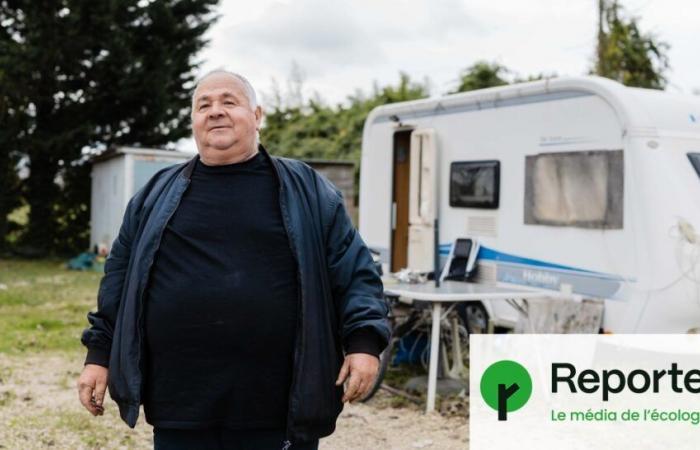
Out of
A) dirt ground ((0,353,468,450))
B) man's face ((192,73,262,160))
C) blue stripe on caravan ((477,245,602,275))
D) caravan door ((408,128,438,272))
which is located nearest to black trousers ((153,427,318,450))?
man's face ((192,73,262,160))

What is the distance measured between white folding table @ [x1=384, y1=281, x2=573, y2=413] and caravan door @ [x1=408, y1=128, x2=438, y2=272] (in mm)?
1041

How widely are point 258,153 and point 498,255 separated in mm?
4705

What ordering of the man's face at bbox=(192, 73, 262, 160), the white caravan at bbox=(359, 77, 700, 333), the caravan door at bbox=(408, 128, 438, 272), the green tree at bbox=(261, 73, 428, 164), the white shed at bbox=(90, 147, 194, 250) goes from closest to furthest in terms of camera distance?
the man's face at bbox=(192, 73, 262, 160)
the white caravan at bbox=(359, 77, 700, 333)
the caravan door at bbox=(408, 128, 438, 272)
the white shed at bbox=(90, 147, 194, 250)
the green tree at bbox=(261, 73, 428, 164)

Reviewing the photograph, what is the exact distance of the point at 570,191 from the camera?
21.3 ft

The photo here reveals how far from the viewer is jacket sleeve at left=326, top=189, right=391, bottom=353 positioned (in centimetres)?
253

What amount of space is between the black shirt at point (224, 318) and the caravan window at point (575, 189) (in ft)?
13.3

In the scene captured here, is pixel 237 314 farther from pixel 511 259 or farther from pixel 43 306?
pixel 43 306

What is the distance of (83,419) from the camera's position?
19.2 ft

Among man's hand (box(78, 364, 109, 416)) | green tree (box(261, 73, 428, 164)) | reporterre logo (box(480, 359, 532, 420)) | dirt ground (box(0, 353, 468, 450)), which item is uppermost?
green tree (box(261, 73, 428, 164))

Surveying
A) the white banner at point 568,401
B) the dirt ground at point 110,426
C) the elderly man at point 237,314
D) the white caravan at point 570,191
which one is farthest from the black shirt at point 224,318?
the white caravan at point 570,191

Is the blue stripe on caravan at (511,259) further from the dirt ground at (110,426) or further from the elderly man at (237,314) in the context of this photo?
the elderly man at (237,314)

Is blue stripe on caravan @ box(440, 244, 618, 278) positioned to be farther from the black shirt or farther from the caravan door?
the black shirt

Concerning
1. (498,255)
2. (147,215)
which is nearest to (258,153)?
(147,215)

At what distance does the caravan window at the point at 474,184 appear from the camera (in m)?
7.16
